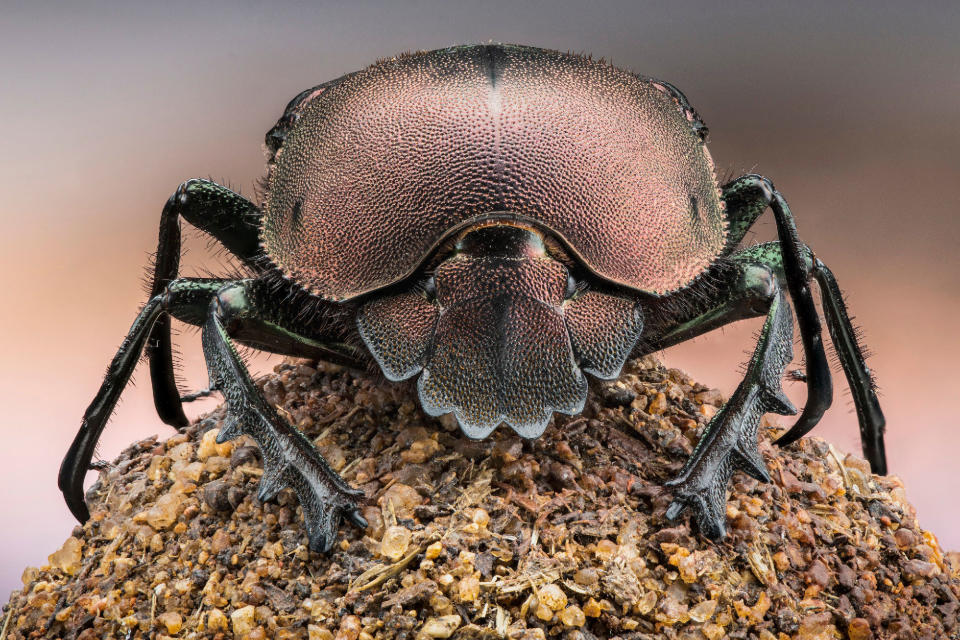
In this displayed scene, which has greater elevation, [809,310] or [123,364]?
[809,310]

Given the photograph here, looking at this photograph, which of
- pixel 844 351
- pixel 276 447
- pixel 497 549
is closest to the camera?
pixel 497 549

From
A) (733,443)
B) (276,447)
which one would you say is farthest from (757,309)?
(276,447)

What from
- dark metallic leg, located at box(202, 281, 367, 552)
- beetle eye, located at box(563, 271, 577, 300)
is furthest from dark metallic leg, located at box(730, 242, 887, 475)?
dark metallic leg, located at box(202, 281, 367, 552)

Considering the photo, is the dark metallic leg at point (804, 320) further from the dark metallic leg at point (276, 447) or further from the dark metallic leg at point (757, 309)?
the dark metallic leg at point (276, 447)

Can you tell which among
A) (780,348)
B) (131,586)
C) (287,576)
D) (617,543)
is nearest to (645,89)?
(780,348)

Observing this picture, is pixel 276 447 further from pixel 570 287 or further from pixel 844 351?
pixel 844 351

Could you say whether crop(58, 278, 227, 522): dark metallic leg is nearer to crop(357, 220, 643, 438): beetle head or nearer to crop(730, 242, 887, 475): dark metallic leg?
crop(357, 220, 643, 438): beetle head

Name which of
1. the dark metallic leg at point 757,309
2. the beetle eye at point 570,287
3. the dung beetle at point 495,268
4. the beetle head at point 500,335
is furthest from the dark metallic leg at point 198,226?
the dark metallic leg at point 757,309
